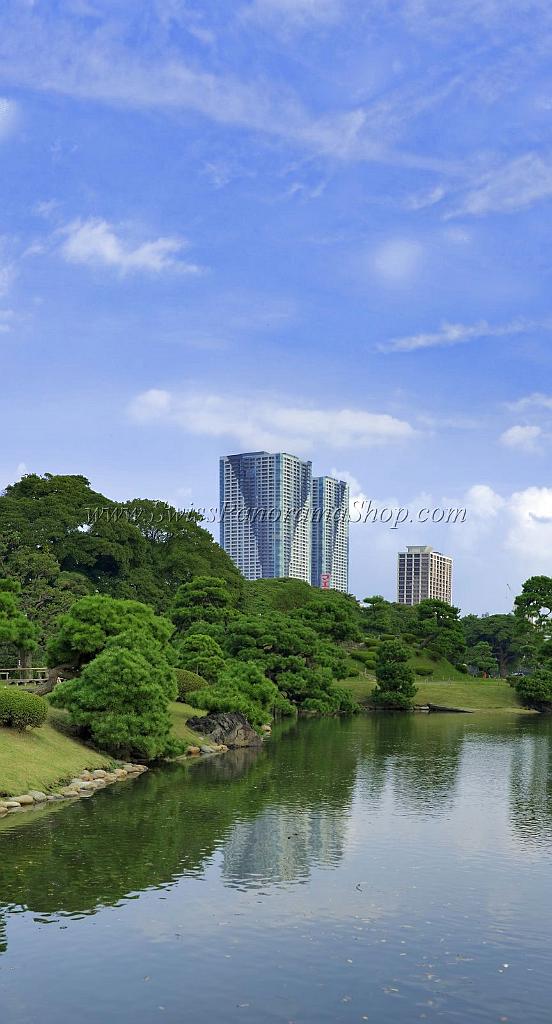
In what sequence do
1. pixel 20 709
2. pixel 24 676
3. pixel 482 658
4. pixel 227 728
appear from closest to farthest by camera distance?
pixel 20 709, pixel 227 728, pixel 24 676, pixel 482 658

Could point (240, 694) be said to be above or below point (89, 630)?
below

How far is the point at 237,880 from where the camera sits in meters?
21.3

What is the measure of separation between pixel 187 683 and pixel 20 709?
60.0ft

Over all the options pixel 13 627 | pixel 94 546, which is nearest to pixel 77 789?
pixel 13 627

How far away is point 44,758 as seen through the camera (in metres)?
32.4

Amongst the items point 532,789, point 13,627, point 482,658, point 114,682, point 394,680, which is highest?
point 13,627

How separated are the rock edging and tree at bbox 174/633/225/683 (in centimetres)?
1829

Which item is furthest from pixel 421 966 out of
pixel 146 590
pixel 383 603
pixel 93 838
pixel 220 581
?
pixel 383 603

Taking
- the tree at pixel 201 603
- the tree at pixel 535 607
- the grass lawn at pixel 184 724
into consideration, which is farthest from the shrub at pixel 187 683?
the tree at pixel 535 607

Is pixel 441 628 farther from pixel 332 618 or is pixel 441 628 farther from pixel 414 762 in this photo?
pixel 414 762

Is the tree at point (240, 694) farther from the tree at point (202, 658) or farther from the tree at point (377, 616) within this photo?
the tree at point (377, 616)

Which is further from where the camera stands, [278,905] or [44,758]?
[44,758]

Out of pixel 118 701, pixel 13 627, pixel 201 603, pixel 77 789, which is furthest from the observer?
pixel 201 603

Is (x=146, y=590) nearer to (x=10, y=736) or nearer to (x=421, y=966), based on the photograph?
(x=10, y=736)
